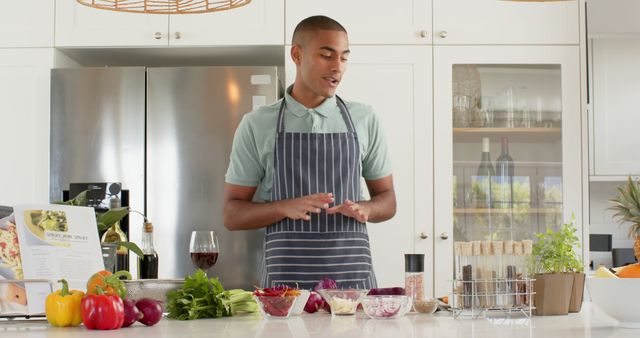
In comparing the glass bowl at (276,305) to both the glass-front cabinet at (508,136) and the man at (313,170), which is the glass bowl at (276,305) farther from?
the glass-front cabinet at (508,136)

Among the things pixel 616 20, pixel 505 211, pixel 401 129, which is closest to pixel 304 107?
pixel 401 129

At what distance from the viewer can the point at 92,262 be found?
85.0 inches

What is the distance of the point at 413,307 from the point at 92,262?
751 millimetres

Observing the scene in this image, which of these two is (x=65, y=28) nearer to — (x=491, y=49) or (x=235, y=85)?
(x=235, y=85)

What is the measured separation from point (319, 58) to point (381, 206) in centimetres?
50

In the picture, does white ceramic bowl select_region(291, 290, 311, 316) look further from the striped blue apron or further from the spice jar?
the striped blue apron

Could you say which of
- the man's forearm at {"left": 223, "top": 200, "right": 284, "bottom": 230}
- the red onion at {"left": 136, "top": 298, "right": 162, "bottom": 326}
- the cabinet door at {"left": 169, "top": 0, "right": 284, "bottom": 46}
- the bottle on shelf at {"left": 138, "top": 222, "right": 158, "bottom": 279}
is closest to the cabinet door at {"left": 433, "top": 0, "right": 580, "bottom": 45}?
the cabinet door at {"left": 169, "top": 0, "right": 284, "bottom": 46}

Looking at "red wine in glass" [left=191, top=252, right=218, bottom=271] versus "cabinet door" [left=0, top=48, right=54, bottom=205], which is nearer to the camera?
"red wine in glass" [left=191, top=252, right=218, bottom=271]

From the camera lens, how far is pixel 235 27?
3928 millimetres

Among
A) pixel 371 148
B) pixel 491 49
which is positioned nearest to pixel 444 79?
pixel 491 49

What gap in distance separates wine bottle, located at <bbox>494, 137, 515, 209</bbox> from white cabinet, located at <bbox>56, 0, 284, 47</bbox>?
1.04m

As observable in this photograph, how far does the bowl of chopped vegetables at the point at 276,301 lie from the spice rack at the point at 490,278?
1.17 ft

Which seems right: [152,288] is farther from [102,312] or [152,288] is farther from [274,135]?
[274,135]

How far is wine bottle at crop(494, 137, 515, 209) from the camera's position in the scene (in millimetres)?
3941
